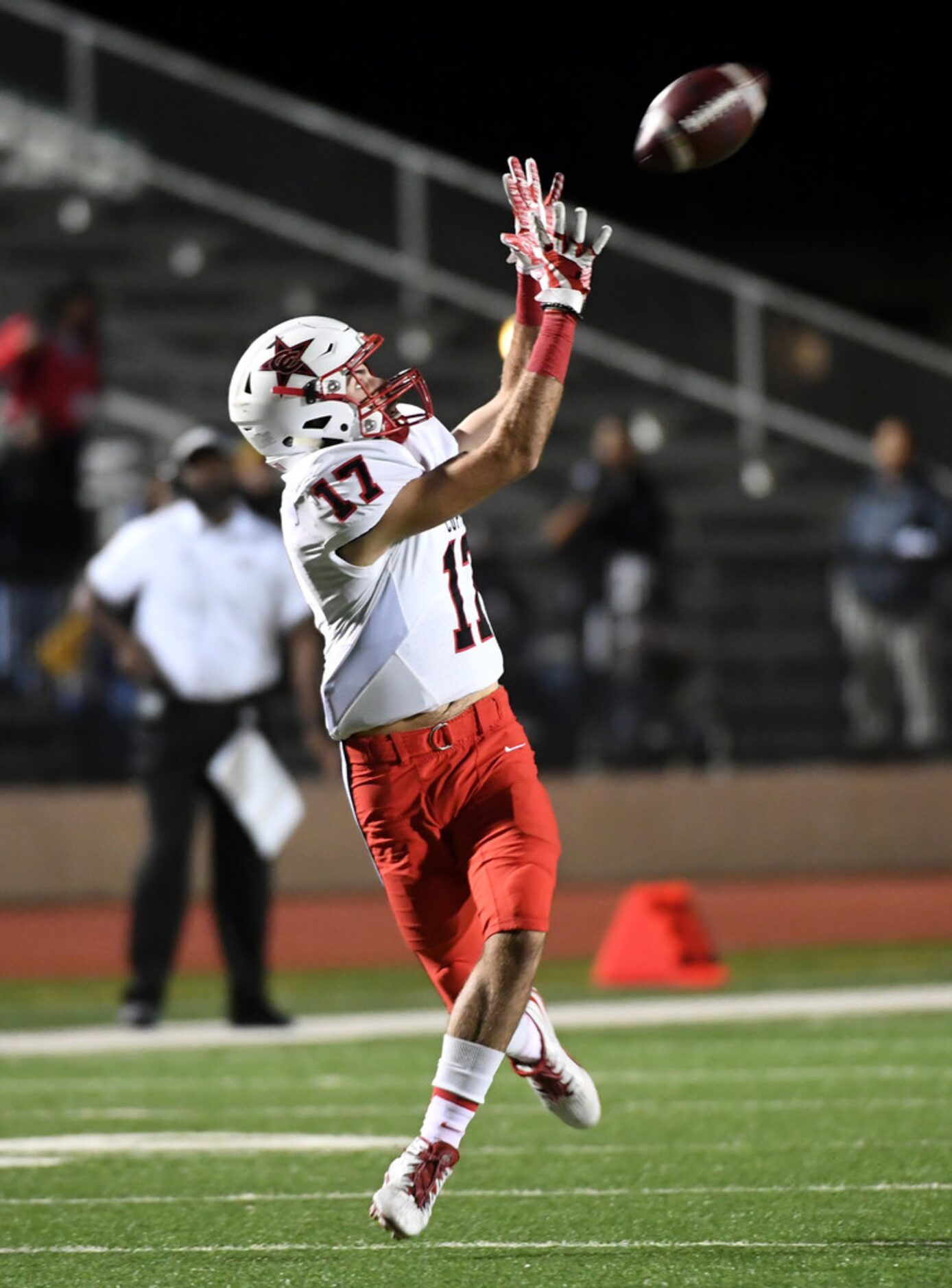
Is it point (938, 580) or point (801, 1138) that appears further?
point (938, 580)

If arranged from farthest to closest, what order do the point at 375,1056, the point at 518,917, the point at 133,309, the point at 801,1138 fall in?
the point at 133,309, the point at 375,1056, the point at 801,1138, the point at 518,917

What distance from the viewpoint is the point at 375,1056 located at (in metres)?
8.81

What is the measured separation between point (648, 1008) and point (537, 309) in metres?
4.88

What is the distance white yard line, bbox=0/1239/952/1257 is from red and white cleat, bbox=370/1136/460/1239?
26cm

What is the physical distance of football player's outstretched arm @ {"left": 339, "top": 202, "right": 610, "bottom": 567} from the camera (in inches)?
204

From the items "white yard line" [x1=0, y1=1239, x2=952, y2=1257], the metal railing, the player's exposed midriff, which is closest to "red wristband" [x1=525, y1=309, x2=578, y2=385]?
the player's exposed midriff

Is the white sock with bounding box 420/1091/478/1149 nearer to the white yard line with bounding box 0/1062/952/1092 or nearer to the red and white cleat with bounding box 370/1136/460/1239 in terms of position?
the red and white cleat with bounding box 370/1136/460/1239

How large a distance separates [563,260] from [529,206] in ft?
0.51

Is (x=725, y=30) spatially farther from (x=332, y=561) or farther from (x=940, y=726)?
(x=332, y=561)

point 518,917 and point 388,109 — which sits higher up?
point 388,109

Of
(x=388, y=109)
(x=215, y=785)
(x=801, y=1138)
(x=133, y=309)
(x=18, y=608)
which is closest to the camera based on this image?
(x=801, y=1138)

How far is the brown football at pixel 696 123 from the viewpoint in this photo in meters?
5.89

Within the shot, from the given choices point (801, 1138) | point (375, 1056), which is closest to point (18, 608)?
point (375, 1056)

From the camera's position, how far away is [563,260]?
5.34 meters
